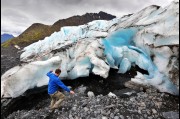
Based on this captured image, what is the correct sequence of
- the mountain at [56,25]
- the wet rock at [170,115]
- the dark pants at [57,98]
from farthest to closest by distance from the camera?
the mountain at [56,25] → the dark pants at [57,98] → the wet rock at [170,115]

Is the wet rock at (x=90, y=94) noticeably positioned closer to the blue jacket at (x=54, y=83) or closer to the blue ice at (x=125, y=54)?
the blue jacket at (x=54, y=83)

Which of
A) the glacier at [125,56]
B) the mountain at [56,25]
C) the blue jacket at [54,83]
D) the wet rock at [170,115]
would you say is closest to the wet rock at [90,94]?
the glacier at [125,56]

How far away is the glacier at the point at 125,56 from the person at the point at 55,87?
322 cm

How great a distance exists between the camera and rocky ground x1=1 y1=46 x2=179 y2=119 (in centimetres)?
992

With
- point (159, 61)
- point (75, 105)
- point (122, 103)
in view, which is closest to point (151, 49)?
point (159, 61)

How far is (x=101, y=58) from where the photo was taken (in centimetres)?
1470

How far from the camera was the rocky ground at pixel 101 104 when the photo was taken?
9922 mm

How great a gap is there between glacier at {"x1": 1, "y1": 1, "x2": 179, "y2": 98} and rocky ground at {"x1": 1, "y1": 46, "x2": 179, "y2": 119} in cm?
51

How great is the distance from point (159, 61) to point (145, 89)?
4.78 feet

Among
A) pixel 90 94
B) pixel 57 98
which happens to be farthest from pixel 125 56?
pixel 57 98

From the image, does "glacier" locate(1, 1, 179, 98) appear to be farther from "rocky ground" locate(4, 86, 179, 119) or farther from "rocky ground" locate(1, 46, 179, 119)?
"rocky ground" locate(4, 86, 179, 119)

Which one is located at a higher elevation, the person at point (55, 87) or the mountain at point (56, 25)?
the mountain at point (56, 25)

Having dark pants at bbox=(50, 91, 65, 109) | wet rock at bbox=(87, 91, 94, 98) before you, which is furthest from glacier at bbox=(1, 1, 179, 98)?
dark pants at bbox=(50, 91, 65, 109)

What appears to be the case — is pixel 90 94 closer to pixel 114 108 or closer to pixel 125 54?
pixel 114 108
